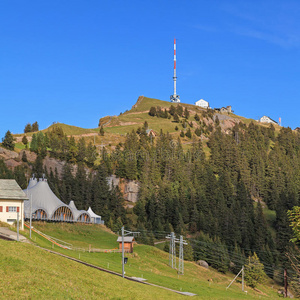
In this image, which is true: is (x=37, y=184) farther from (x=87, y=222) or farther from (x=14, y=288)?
(x=14, y=288)

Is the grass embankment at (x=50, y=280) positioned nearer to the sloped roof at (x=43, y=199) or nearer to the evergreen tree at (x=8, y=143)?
the sloped roof at (x=43, y=199)

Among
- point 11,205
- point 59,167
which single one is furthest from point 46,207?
point 59,167

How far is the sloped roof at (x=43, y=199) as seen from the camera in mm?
90875

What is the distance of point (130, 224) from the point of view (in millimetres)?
116625

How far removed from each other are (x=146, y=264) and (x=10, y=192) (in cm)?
2674

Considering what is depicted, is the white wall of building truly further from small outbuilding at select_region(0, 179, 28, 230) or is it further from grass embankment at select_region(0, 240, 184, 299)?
grass embankment at select_region(0, 240, 184, 299)

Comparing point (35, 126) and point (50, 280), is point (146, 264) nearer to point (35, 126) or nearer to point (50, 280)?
point (50, 280)

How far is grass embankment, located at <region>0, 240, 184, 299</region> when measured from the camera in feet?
95.9

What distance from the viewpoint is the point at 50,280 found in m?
32.1

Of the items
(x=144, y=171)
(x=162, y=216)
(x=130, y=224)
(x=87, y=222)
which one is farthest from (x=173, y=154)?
(x=87, y=222)

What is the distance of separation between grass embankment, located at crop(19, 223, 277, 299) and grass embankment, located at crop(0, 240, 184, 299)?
14.0 meters

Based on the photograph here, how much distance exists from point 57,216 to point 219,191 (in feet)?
206

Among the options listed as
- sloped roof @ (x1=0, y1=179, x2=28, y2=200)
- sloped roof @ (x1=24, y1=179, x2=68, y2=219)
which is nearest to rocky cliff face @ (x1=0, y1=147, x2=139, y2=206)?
sloped roof @ (x1=24, y1=179, x2=68, y2=219)

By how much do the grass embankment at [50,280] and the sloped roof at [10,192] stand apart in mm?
32621
